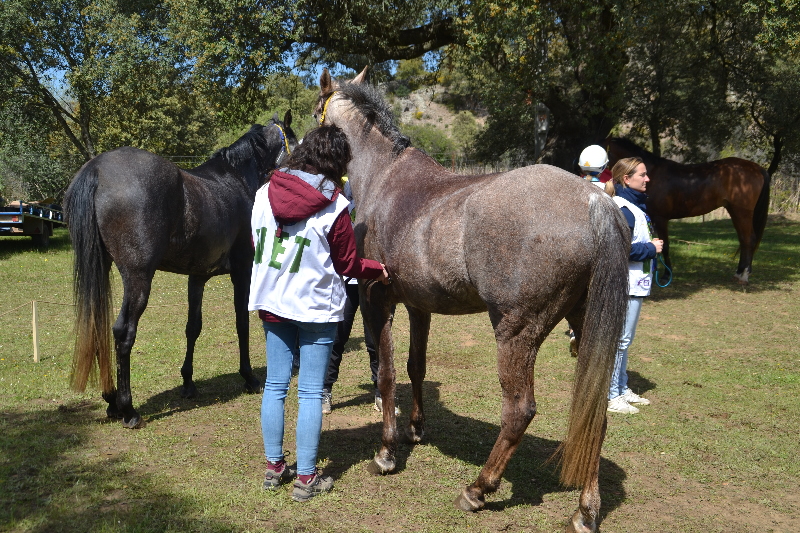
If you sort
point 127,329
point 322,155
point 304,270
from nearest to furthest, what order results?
point 304,270, point 322,155, point 127,329

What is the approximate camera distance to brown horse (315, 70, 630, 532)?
325cm

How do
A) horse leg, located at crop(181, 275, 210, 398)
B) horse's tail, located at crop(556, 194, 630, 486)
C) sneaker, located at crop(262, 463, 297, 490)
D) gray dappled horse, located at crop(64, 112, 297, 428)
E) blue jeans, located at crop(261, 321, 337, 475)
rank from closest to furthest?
horse's tail, located at crop(556, 194, 630, 486) < blue jeans, located at crop(261, 321, 337, 475) < sneaker, located at crop(262, 463, 297, 490) < gray dappled horse, located at crop(64, 112, 297, 428) < horse leg, located at crop(181, 275, 210, 398)

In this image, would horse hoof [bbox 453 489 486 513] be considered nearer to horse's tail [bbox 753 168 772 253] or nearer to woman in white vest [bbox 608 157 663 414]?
woman in white vest [bbox 608 157 663 414]

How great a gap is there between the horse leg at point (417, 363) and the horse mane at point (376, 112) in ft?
3.86

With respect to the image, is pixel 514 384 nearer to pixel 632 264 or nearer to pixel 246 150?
pixel 632 264

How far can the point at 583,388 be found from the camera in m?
3.30

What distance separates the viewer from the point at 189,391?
18.6 ft

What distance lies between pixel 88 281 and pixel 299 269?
2.10 m

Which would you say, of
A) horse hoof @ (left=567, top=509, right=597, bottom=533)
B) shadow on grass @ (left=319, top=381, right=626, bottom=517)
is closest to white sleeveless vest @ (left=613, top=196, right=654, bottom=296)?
shadow on grass @ (left=319, top=381, right=626, bottom=517)

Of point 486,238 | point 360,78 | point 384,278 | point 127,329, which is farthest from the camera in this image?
point 127,329

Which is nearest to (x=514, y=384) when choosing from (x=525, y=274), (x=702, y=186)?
(x=525, y=274)

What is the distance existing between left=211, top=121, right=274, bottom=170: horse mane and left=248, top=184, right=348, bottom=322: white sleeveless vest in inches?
112

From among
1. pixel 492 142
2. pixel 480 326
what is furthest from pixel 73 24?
pixel 480 326

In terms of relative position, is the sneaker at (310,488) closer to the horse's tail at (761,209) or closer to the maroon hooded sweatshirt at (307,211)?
the maroon hooded sweatshirt at (307,211)
